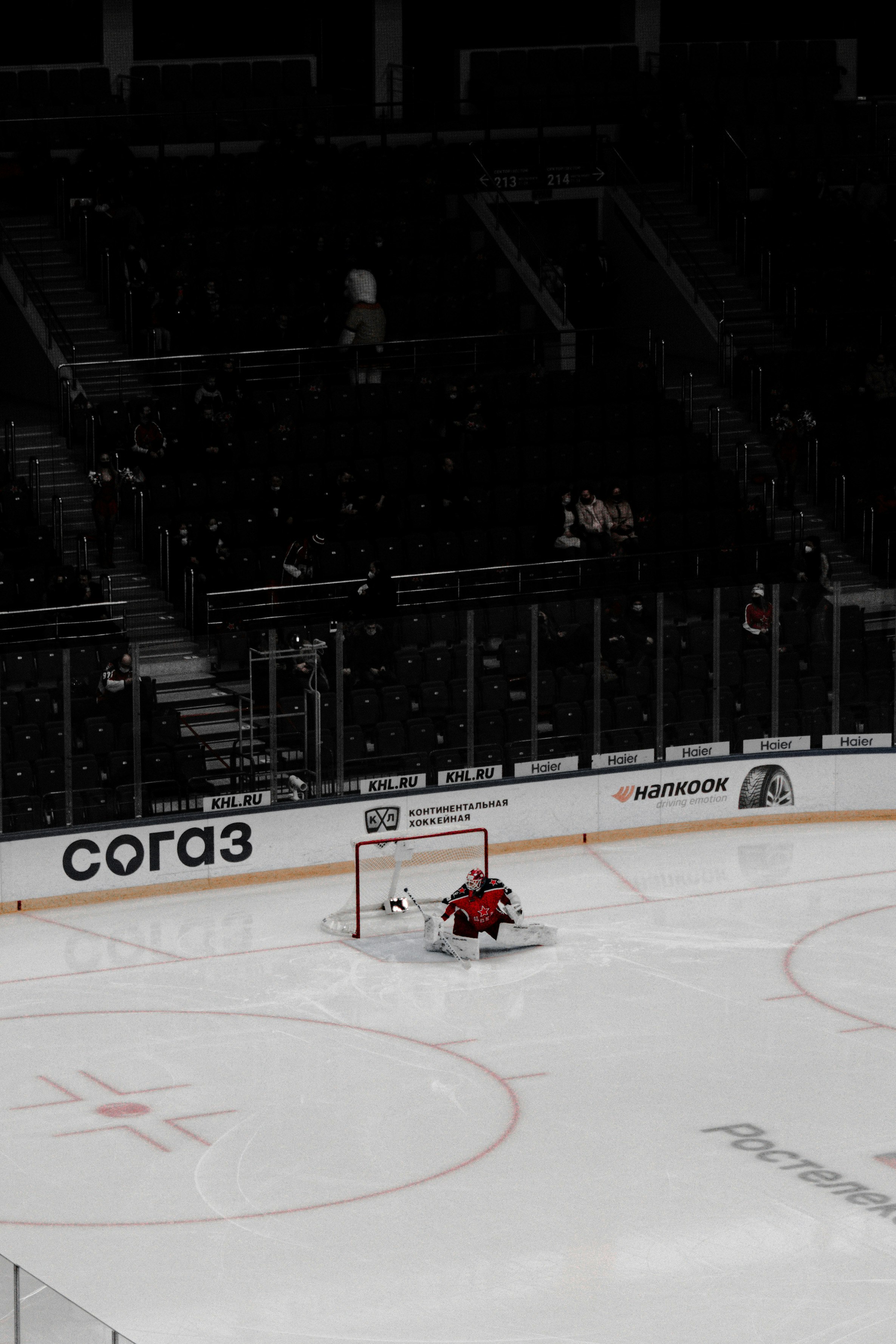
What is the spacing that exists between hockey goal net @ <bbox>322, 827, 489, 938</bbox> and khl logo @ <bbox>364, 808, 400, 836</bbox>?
13cm

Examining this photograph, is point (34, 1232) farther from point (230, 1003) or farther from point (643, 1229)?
point (230, 1003)

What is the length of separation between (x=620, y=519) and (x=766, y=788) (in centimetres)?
381

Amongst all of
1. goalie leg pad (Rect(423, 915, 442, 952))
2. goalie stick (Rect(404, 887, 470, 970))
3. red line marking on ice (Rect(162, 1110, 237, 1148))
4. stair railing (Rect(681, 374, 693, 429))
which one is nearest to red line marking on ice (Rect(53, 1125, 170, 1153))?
red line marking on ice (Rect(162, 1110, 237, 1148))

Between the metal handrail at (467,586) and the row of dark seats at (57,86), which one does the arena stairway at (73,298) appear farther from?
the metal handrail at (467,586)

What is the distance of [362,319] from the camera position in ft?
89.1

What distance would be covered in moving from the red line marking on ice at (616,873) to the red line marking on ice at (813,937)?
1891 millimetres

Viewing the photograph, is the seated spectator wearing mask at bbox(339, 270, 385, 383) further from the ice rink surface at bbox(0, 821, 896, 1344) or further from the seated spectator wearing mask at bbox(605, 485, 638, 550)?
the ice rink surface at bbox(0, 821, 896, 1344)

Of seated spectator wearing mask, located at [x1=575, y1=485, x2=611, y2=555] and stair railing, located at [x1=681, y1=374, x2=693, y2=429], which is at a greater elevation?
stair railing, located at [x1=681, y1=374, x2=693, y2=429]

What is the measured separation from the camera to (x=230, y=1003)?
56.4 feet

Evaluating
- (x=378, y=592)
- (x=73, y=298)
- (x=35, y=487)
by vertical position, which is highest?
(x=73, y=298)

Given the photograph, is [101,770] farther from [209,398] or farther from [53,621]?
[209,398]

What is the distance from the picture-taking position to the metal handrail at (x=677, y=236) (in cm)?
3064

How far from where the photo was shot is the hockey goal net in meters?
19.4

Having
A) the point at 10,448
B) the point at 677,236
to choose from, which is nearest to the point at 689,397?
the point at 677,236
